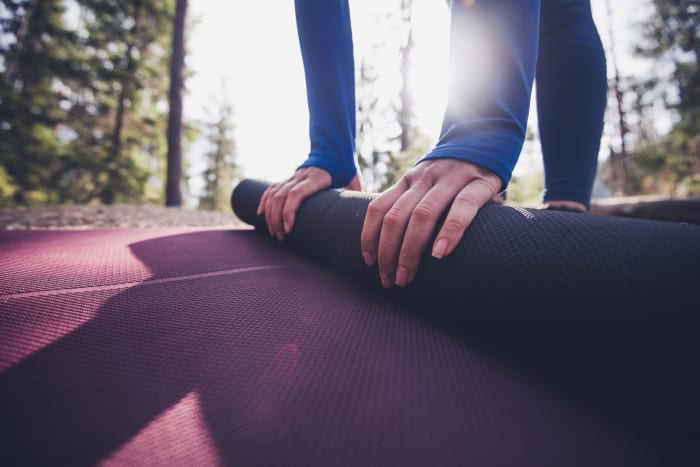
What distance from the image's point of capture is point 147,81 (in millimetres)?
9492

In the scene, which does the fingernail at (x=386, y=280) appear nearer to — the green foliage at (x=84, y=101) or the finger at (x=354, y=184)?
the finger at (x=354, y=184)

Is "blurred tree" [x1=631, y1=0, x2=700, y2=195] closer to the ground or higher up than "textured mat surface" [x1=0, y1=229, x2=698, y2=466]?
higher up

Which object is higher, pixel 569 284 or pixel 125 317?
pixel 569 284

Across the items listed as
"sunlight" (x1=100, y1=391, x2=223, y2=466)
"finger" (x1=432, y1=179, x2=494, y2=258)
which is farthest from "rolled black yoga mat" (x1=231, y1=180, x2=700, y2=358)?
"sunlight" (x1=100, y1=391, x2=223, y2=466)

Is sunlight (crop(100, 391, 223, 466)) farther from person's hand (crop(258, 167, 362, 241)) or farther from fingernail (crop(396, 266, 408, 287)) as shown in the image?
person's hand (crop(258, 167, 362, 241))

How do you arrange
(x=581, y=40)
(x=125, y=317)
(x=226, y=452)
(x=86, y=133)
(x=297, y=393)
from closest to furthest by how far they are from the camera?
1. (x=226, y=452)
2. (x=297, y=393)
3. (x=125, y=317)
4. (x=581, y=40)
5. (x=86, y=133)

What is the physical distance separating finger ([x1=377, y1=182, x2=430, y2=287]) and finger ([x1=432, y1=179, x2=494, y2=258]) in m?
0.08

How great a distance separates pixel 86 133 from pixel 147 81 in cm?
245

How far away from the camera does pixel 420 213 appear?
676 mm

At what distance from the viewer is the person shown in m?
0.72

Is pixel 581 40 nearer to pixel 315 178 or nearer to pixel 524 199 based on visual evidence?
pixel 315 178

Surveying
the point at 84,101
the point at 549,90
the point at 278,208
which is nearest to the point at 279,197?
the point at 278,208

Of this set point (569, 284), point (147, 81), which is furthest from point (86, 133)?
point (569, 284)

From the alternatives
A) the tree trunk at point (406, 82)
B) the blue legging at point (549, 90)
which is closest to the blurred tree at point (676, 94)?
the tree trunk at point (406, 82)
